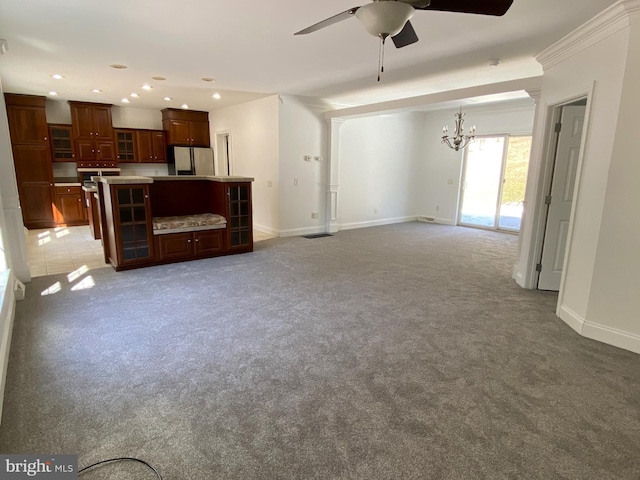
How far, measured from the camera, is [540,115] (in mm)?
3918

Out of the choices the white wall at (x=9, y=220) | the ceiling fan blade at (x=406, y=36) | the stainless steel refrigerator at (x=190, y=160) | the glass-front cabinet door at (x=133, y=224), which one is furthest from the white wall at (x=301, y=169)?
the ceiling fan blade at (x=406, y=36)

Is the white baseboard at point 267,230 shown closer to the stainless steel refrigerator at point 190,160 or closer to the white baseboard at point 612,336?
the stainless steel refrigerator at point 190,160

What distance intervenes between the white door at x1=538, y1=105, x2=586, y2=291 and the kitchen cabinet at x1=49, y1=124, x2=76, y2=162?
847cm

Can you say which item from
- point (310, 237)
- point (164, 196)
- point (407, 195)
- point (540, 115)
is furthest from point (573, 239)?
point (407, 195)

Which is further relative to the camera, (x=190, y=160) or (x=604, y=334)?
(x=190, y=160)

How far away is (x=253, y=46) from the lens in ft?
12.1

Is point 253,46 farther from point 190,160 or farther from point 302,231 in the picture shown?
point 190,160

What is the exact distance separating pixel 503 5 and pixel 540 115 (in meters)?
2.34

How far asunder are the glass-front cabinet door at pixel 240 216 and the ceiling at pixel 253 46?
160 centimetres

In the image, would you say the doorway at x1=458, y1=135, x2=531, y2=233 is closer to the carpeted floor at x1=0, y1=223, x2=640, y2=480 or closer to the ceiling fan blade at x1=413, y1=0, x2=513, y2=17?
the carpeted floor at x1=0, y1=223, x2=640, y2=480

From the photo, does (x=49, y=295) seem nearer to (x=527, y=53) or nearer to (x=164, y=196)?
(x=164, y=196)

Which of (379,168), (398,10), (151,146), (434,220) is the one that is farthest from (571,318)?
(151,146)

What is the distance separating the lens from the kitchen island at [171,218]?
4.49 m

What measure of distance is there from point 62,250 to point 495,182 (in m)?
8.24
